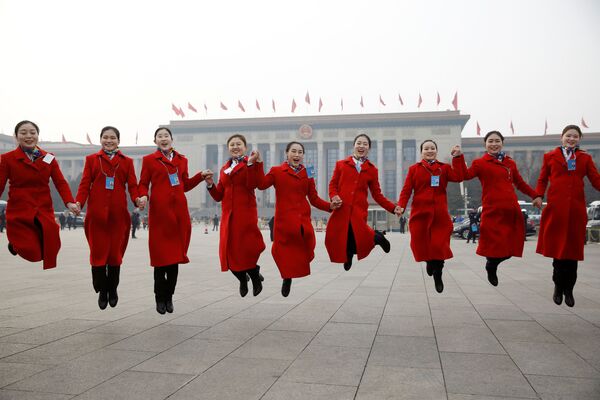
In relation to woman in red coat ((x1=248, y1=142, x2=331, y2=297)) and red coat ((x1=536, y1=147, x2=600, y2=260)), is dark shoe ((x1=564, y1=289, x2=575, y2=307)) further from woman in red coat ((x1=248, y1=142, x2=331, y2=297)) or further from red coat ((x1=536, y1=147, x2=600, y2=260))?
woman in red coat ((x1=248, y1=142, x2=331, y2=297))

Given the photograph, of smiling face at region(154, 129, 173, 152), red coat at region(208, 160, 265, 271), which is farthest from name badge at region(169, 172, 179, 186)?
red coat at region(208, 160, 265, 271)

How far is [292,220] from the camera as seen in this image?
19.0 feet

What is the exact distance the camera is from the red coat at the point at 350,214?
611 cm

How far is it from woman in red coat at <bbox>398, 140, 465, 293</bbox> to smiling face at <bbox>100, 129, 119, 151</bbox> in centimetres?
334

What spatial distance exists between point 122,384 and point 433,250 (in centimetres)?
395

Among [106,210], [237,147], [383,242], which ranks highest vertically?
[237,147]

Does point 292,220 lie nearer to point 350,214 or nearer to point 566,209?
point 350,214

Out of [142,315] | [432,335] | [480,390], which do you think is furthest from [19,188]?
[480,390]

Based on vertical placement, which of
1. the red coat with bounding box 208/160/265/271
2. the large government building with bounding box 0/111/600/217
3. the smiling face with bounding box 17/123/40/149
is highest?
the large government building with bounding box 0/111/600/217

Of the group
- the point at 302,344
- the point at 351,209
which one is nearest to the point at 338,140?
the point at 351,209

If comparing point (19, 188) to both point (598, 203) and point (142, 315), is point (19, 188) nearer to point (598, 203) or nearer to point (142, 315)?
point (142, 315)

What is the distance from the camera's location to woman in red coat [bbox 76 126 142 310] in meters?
5.43

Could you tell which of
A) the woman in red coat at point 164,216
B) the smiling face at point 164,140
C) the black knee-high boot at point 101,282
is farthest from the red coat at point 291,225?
the black knee-high boot at point 101,282

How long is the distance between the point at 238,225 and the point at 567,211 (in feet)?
11.9
